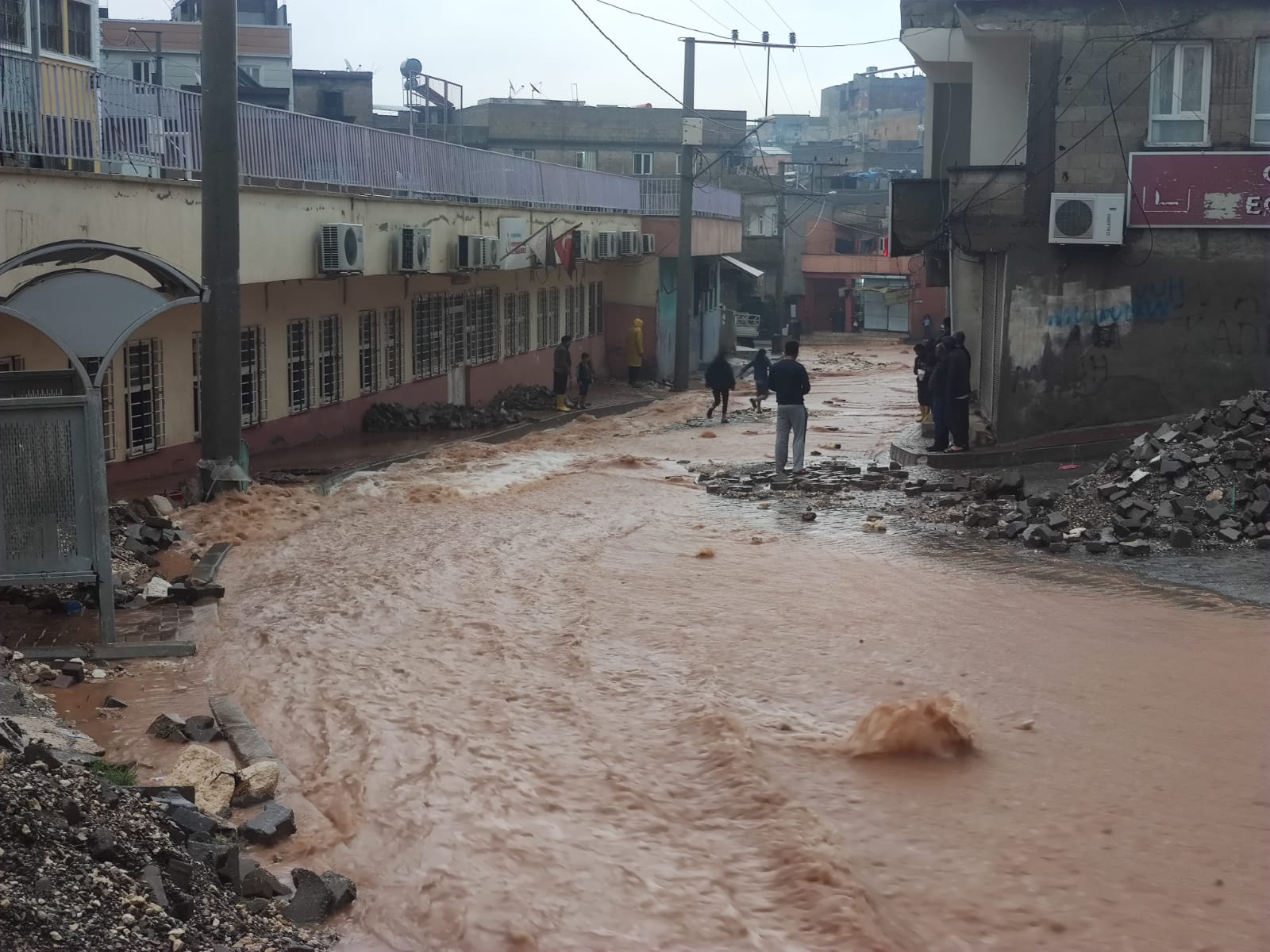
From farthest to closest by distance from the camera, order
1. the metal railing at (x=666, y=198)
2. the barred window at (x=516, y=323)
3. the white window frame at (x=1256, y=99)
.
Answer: the metal railing at (x=666, y=198) → the barred window at (x=516, y=323) → the white window frame at (x=1256, y=99)

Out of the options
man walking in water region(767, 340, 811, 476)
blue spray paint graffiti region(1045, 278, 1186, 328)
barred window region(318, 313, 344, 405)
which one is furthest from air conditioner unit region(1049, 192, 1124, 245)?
barred window region(318, 313, 344, 405)

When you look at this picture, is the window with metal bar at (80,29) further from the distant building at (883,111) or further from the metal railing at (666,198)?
the distant building at (883,111)

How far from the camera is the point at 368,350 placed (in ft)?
77.0

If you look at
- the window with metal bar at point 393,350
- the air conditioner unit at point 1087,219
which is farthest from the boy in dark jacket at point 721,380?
the air conditioner unit at point 1087,219

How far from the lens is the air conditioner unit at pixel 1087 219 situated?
1764 cm

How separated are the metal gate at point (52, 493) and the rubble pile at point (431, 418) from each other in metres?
14.3

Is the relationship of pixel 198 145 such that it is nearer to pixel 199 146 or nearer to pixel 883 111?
pixel 199 146

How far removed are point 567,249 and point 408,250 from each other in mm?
9274

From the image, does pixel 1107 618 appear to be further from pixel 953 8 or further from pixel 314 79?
pixel 314 79

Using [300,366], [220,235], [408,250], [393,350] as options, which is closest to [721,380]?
[393,350]

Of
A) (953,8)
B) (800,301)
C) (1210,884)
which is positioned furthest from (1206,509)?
(800,301)

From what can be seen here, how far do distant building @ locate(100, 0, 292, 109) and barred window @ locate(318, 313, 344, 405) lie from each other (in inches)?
721

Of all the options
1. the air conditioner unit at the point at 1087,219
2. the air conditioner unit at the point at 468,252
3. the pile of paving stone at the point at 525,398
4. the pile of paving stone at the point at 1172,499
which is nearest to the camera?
the pile of paving stone at the point at 1172,499

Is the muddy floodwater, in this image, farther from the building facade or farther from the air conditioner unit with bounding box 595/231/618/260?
the air conditioner unit with bounding box 595/231/618/260
